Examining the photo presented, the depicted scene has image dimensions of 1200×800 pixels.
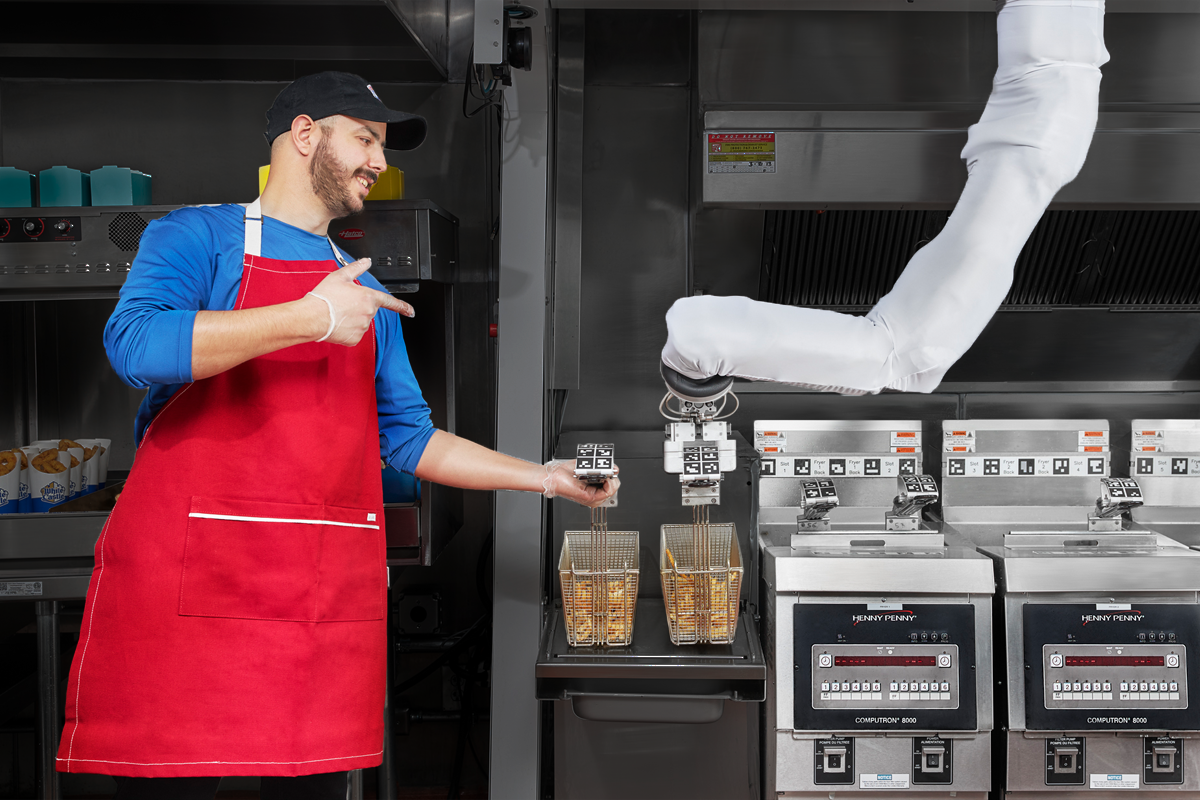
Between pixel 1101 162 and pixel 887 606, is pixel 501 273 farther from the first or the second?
pixel 1101 162

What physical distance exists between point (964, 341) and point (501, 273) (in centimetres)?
142

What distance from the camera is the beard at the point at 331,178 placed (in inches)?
64.8

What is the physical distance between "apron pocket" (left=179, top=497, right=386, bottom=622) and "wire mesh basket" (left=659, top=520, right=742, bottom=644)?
79cm

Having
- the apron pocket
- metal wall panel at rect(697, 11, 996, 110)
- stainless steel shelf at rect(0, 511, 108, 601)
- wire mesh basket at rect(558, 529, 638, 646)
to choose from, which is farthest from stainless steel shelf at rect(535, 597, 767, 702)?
metal wall panel at rect(697, 11, 996, 110)

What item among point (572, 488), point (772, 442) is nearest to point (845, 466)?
point (772, 442)

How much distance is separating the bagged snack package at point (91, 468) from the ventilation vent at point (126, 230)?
0.74 m

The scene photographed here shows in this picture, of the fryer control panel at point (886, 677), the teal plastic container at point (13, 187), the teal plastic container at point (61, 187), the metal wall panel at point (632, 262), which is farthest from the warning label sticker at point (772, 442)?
the teal plastic container at point (13, 187)

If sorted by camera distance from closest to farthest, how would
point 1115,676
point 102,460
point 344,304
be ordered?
point 344,304, point 1115,676, point 102,460

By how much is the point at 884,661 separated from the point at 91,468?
2498 millimetres

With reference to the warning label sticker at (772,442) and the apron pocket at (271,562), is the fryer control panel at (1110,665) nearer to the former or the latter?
the warning label sticker at (772,442)

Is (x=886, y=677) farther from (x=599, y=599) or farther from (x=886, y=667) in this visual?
(x=599, y=599)

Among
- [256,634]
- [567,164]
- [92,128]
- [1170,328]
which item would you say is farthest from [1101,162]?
[92,128]

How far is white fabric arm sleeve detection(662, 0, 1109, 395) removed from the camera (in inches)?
40.3

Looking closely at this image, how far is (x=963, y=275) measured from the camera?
41.2 inches
